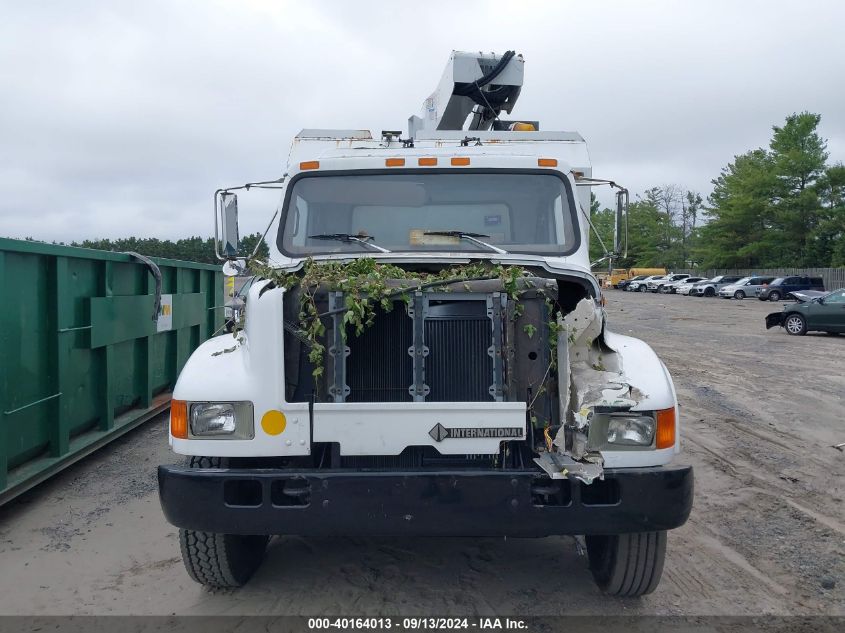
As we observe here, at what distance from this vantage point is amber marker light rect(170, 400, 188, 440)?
3.34 meters

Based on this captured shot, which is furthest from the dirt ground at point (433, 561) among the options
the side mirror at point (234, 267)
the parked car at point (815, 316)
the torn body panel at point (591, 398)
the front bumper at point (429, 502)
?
the parked car at point (815, 316)

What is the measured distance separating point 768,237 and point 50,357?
5308 cm

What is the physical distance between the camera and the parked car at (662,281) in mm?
54281

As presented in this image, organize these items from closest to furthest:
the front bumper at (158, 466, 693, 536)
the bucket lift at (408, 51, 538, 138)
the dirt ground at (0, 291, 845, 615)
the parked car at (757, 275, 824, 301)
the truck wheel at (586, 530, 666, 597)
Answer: the front bumper at (158, 466, 693, 536)
the truck wheel at (586, 530, 666, 597)
the dirt ground at (0, 291, 845, 615)
the bucket lift at (408, 51, 538, 138)
the parked car at (757, 275, 824, 301)

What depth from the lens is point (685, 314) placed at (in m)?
28.5

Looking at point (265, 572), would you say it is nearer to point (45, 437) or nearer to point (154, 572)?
point (154, 572)

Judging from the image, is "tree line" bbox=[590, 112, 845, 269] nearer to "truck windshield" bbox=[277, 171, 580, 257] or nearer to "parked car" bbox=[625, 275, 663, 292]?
"parked car" bbox=[625, 275, 663, 292]

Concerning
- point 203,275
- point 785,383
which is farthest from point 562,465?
point 785,383

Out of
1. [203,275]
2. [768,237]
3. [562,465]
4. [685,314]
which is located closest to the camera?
[562,465]

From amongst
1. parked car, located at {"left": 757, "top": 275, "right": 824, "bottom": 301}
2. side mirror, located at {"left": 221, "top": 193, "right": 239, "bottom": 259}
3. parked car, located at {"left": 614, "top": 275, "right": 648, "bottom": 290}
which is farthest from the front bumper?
parked car, located at {"left": 614, "top": 275, "right": 648, "bottom": 290}

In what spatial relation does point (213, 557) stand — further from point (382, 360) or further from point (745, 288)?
point (745, 288)

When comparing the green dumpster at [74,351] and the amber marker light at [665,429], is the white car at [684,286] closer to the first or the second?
the green dumpster at [74,351]

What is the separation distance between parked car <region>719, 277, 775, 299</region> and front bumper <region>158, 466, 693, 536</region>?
43.5 metres

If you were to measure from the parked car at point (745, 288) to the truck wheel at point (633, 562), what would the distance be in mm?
43034
